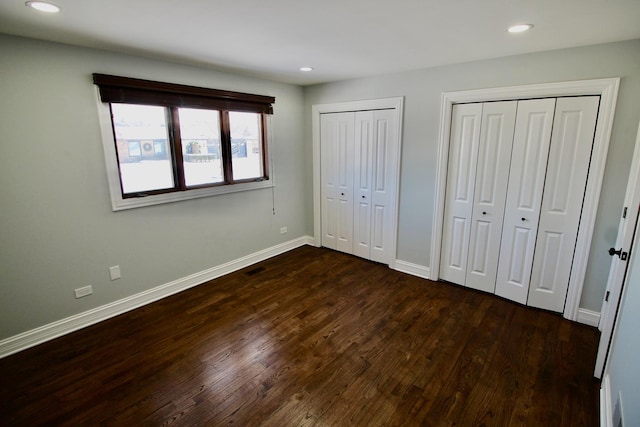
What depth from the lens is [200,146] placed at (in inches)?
134

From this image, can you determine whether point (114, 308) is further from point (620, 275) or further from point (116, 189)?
point (620, 275)

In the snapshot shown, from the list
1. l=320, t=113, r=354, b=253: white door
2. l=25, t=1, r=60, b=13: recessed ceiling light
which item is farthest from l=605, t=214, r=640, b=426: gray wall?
l=25, t=1, r=60, b=13: recessed ceiling light

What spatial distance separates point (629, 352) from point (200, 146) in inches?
149

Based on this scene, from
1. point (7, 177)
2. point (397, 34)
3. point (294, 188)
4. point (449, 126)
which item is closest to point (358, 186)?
point (294, 188)

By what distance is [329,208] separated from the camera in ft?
14.8

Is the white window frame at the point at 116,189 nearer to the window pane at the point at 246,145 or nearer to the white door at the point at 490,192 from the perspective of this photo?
the window pane at the point at 246,145

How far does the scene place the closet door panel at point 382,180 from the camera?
12.0 feet

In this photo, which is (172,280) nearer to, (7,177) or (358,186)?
(7,177)

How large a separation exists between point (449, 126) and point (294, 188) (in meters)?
2.30

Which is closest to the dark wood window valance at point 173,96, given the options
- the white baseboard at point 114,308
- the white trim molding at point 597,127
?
the white baseboard at point 114,308

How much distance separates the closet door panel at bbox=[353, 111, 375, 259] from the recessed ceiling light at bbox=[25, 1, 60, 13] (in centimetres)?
296

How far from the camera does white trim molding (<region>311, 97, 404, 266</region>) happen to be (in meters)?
3.54

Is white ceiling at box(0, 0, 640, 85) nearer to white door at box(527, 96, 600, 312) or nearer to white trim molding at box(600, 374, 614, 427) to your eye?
white door at box(527, 96, 600, 312)

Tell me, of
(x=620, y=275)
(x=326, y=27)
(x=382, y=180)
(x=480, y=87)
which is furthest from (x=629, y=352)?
(x=382, y=180)
